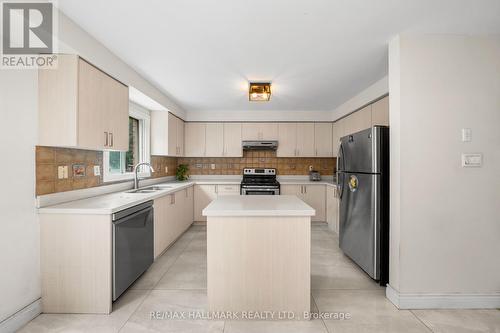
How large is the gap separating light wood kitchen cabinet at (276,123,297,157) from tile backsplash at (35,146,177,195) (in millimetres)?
3293

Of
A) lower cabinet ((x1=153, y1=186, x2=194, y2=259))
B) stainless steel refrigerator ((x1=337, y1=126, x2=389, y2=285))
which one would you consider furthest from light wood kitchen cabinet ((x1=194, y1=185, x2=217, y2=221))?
stainless steel refrigerator ((x1=337, y1=126, x2=389, y2=285))

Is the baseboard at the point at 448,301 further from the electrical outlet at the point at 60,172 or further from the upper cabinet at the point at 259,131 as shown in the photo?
the upper cabinet at the point at 259,131

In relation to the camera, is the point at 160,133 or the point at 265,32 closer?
the point at 265,32

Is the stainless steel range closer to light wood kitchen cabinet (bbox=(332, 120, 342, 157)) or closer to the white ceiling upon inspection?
light wood kitchen cabinet (bbox=(332, 120, 342, 157))

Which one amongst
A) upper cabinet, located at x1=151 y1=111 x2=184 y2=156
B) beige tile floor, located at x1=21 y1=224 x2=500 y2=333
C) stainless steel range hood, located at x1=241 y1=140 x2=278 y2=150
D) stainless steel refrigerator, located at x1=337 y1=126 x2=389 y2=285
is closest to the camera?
beige tile floor, located at x1=21 y1=224 x2=500 y2=333

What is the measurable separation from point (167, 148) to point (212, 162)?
1.37 metres

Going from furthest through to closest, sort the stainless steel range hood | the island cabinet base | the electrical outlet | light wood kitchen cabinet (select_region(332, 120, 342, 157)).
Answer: the stainless steel range hood → light wood kitchen cabinet (select_region(332, 120, 342, 157)) → the electrical outlet → the island cabinet base

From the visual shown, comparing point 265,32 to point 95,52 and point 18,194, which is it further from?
point 18,194

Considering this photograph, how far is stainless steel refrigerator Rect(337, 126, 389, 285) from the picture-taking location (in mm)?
2449

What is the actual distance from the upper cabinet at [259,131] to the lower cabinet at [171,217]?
163 cm

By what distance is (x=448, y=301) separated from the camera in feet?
7.10

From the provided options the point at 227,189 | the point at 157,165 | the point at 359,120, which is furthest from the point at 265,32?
the point at 227,189

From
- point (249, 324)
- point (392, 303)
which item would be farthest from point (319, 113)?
point (249, 324)

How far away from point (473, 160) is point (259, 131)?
11.8 feet
